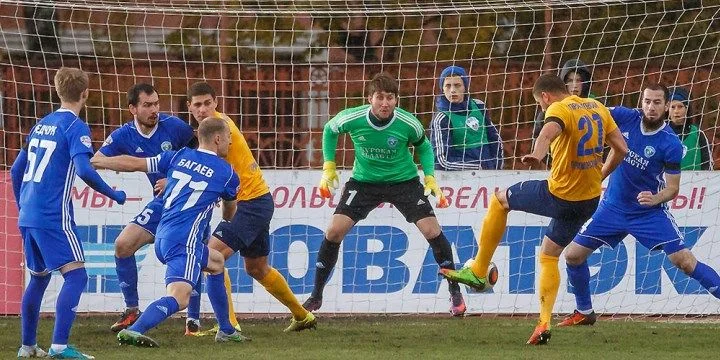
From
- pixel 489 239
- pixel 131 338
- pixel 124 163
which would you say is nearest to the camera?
pixel 131 338

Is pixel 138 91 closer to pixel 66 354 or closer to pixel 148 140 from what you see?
pixel 148 140

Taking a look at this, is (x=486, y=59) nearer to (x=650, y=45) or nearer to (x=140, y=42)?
(x=650, y=45)

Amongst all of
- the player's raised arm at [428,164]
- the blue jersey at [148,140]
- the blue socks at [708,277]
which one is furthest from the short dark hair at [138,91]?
the blue socks at [708,277]

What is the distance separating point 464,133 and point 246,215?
2.99 m

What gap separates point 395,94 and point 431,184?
75 centimetres

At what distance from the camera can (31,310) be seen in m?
8.48

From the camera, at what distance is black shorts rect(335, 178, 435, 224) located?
11.0 m

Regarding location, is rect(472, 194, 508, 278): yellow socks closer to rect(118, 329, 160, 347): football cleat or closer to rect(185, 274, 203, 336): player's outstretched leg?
rect(185, 274, 203, 336): player's outstretched leg

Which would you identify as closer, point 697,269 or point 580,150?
point 580,150

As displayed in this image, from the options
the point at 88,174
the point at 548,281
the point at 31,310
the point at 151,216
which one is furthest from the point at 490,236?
the point at 31,310

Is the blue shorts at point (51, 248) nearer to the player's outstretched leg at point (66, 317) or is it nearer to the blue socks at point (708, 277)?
the player's outstretched leg at point (66, 317)

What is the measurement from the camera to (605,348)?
9.29 metres

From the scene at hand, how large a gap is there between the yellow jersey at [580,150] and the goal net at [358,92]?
2345 millimetres

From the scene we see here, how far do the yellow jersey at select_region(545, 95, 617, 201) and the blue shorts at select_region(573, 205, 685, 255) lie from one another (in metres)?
0.97
